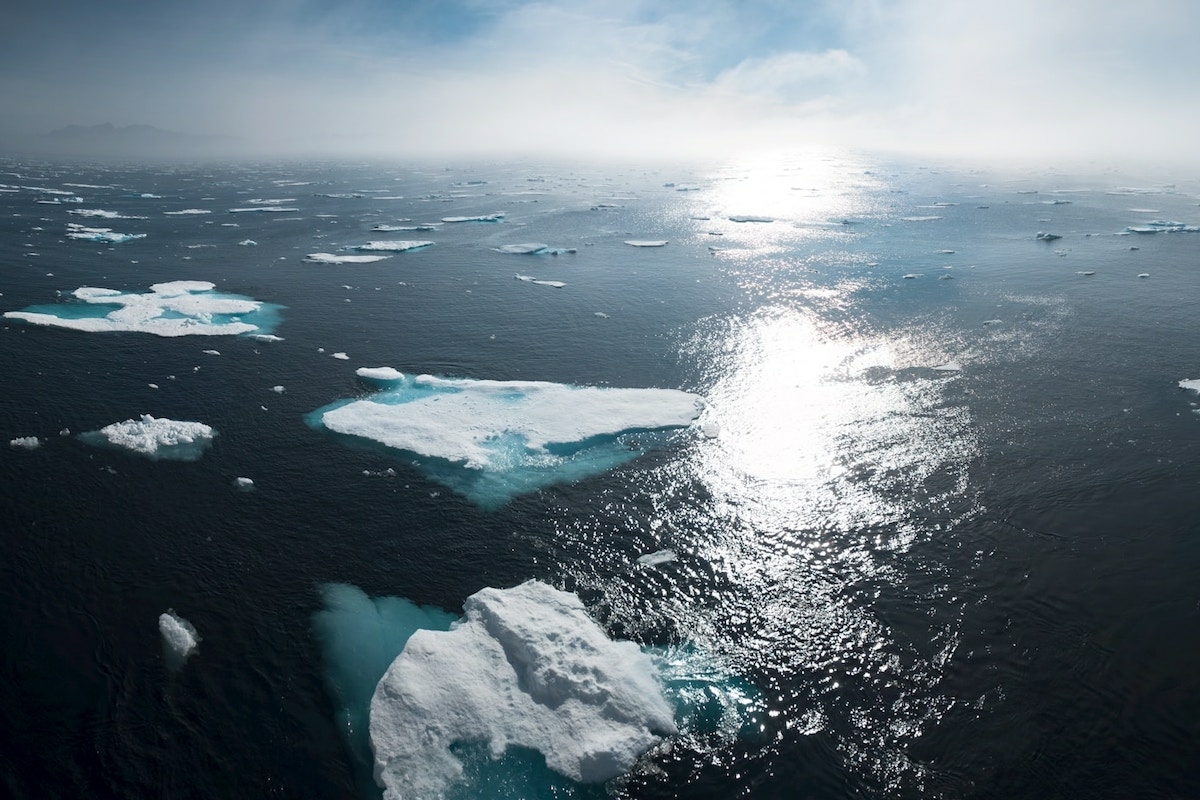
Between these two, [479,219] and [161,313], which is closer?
[161,313]

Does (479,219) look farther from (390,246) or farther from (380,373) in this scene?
(380,373)

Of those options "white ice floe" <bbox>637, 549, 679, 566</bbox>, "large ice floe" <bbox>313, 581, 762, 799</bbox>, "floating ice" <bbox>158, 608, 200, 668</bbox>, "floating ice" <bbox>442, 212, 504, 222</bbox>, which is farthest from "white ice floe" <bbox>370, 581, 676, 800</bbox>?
"floating ice" <bbox>442, 212, 504, 222</bbox>

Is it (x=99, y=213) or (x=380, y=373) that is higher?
(x=99, y=213)

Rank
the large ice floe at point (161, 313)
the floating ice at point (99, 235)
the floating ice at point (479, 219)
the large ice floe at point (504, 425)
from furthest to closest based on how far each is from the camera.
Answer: the floating ice at point (479, 219), the floating ice at point (99, 235), the large ice floe at point (161, 313), the large ice floe at point (504, 425)

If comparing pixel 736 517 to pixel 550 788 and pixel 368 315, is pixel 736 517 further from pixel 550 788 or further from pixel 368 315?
pixel 368 315

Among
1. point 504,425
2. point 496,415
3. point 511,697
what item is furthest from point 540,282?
point 511,697

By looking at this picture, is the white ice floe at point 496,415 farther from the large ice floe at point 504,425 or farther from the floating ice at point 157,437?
the floating ice at point 157,437

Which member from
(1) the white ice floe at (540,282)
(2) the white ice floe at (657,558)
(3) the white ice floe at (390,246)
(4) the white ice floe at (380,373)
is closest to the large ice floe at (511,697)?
(2) the white ice floe at (657,558)
